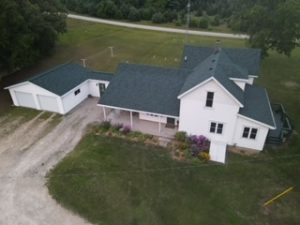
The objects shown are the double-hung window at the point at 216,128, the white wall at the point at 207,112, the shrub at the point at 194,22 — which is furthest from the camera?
the shrub at the point at 194,22

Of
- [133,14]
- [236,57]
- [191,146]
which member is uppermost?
[236,57]

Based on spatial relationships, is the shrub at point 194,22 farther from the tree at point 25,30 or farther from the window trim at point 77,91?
the window trim at point 77,91

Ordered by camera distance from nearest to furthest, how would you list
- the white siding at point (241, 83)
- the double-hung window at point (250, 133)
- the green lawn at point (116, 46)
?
the double-hung window at point (250, 133) < the white siding at point (241, 83) < the green lawn at point (116, 46)

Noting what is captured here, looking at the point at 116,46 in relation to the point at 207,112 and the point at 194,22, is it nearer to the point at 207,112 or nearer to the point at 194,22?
the point at 194,22

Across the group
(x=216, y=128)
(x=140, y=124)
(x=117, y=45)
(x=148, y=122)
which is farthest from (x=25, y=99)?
(x=117, y=45)

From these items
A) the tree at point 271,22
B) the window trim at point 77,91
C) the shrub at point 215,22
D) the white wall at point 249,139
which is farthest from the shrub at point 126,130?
the shrub at point 215,22

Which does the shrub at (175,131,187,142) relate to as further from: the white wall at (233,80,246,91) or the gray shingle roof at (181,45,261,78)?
the gray shingle roof at (181,45,261,78)

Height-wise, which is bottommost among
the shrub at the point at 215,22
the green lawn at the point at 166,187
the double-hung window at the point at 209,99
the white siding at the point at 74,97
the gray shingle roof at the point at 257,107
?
the green lawn at the point at 166,187

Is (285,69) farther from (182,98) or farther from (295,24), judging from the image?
(182,98)
